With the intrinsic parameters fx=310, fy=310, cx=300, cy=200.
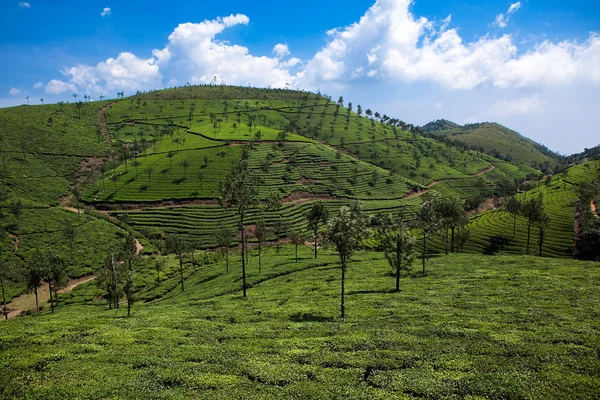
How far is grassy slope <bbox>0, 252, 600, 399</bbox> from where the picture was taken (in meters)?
16.6

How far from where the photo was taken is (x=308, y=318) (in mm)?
30719

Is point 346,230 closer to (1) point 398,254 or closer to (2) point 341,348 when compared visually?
(2) point 341,348

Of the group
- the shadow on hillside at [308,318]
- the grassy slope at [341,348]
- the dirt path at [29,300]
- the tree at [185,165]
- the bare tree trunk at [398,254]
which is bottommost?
the dirt path at [29,300]

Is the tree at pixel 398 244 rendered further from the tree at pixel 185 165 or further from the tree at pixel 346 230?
the tree at pixel 185 165

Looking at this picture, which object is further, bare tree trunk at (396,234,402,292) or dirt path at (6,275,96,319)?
dirt path at (6,275,96,319)

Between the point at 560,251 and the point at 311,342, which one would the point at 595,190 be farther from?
the point at 311,342

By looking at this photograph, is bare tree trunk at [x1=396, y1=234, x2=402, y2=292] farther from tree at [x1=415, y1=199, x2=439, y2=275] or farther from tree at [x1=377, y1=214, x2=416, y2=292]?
tree at [x1=415, y1=199, x2=439, y2=275]

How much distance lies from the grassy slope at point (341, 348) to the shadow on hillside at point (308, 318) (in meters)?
0.10

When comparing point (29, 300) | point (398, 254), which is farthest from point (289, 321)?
point (29, 300)

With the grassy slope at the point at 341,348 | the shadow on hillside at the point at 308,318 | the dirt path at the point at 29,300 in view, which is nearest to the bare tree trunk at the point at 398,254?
the grassy slope at the point at 341,348

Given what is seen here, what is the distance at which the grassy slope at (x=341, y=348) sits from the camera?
16594 mm

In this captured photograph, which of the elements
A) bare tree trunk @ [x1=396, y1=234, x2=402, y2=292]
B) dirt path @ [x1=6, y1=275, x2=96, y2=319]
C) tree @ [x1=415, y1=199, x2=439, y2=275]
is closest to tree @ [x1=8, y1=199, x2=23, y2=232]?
dirt path @ [x1=6, y1=275, x2=96, y2=319]

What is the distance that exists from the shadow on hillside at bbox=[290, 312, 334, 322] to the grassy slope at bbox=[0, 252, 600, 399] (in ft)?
0.34

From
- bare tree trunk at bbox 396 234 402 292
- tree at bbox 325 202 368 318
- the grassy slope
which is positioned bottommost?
the grassy slope
